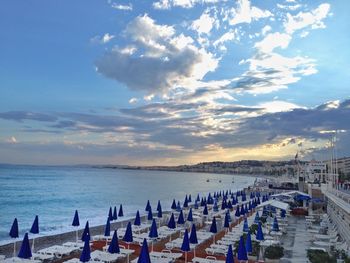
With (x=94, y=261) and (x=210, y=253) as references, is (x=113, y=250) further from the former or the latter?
(x=210, y=253)

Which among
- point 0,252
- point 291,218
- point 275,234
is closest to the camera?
point 0,252

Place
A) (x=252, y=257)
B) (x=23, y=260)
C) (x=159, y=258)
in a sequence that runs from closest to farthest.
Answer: (x=23, y=260) → (x=159, y=258) → (x=252, y=257)

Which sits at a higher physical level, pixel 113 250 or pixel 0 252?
pixel 113 250

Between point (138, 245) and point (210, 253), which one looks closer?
point (210, 253)

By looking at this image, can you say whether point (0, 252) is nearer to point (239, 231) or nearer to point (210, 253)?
point (210, 253)

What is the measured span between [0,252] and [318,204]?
2606 cm

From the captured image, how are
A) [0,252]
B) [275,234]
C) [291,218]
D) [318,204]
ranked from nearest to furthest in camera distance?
[0,252], [275,234], [291,218], [318,204]

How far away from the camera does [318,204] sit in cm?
3306

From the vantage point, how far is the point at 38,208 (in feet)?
152

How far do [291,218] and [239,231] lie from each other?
35.8 ft

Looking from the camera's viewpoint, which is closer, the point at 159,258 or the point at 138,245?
the point at 159,258

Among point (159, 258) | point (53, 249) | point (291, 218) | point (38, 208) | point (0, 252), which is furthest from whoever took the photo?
point (38, 208)

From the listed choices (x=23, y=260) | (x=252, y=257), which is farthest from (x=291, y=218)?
(x=23, y=260)

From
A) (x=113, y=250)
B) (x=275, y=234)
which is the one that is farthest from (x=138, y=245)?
(x=275, y=234)
